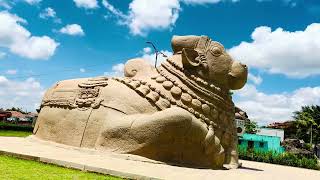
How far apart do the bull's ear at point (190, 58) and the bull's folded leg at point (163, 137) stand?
1.28 metres

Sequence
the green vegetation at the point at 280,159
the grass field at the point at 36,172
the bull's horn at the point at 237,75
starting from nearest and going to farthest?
the grass field at the point at 36,172 < the bull's horn at the point at 237,75 < the green vegetation at the point at 280,159

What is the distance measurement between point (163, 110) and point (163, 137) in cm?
56

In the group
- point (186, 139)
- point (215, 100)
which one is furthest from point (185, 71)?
point (186, 139)

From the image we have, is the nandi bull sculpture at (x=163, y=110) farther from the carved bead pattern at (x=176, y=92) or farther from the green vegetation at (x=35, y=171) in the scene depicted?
the green vegetation at (x=35, y=171)

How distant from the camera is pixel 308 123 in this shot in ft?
131

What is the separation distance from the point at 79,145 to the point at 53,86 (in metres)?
2.07

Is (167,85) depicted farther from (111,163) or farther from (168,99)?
(111,163)

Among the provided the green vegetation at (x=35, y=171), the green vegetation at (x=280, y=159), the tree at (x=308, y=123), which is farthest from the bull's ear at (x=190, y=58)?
the tree at (x=308, y=123)

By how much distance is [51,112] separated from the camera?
8.59m

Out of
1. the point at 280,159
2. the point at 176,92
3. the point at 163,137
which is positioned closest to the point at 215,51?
the point at 176,92

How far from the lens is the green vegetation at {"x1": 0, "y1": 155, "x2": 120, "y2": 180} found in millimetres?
5039

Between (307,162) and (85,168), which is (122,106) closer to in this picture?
(85,168)

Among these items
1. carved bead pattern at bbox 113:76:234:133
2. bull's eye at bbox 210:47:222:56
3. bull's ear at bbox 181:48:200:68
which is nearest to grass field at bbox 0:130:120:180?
carved bead pattern at bbox 113:76:234:133

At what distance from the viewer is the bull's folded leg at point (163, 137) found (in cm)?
727
